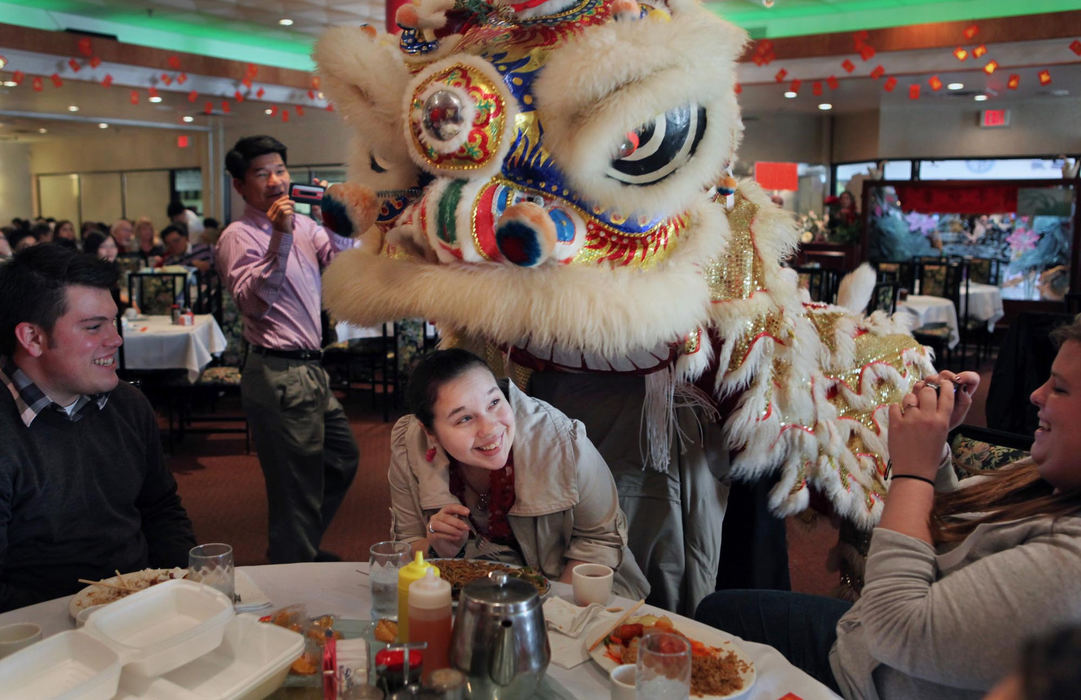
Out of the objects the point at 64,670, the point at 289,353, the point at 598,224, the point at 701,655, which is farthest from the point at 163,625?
the point at 289,353

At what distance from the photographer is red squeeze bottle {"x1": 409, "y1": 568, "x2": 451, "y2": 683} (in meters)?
1.28

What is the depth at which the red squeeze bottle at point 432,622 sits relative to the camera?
4.21 feet

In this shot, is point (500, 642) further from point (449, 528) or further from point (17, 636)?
point (17, 636)

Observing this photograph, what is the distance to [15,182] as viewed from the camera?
1734 centimetres

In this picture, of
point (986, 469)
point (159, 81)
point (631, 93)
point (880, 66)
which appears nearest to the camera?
point (631, 93)

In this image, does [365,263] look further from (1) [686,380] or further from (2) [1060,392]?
(2) [1060,392]

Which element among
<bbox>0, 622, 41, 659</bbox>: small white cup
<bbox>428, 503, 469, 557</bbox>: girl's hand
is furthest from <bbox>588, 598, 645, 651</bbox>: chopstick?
<bbox>0, 622, 41, 659</bbox>: small white cup

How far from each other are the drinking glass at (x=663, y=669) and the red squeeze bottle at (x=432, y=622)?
11.3 inches

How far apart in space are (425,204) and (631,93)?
1.45 feet

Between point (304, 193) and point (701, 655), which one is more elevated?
point (304, 193)

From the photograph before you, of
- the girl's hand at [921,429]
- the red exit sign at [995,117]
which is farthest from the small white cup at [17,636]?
the red exit sign at [995,117]

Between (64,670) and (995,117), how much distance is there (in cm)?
1215

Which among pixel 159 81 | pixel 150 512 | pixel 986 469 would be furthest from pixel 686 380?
pixel 159 81

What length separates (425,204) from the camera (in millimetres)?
1705
